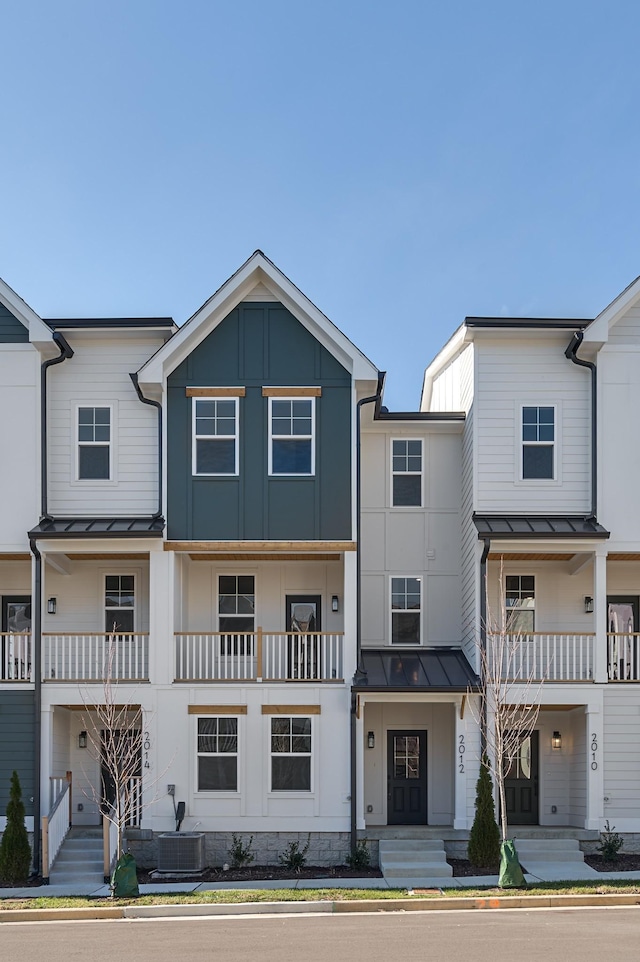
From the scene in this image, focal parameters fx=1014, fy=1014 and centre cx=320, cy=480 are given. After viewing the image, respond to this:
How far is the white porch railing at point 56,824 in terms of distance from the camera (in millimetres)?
18344

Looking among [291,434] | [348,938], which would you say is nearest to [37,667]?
[291,434]

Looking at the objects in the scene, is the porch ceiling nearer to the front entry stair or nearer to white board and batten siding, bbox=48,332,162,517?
the front entry stair

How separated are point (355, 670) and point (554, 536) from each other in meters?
4.71

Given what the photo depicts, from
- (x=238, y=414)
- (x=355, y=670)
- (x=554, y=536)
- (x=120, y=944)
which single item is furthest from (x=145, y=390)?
(x=120, y=944)

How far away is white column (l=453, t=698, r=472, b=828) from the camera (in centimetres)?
1964

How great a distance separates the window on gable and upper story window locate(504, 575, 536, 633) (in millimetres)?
8909

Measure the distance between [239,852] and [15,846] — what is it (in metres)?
4.10

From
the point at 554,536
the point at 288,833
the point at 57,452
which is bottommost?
the point at 288,833

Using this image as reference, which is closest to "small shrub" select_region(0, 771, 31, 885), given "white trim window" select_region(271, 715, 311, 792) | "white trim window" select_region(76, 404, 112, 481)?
"white trim window" select_region(271, 715, 311, 792)

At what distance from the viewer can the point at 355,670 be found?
784 inches

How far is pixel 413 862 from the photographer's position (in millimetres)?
18578

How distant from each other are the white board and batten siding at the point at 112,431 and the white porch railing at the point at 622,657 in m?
9.75

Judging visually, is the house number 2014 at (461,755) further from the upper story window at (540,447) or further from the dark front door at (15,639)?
the dark front door at (15,639)

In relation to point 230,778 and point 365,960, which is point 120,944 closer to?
point 365,960
